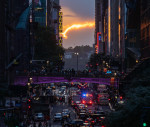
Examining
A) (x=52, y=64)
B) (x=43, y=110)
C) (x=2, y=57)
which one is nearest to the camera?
(x=2, y=57)

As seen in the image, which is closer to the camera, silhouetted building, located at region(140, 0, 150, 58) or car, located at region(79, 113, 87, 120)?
silhouetted building, located at region(140, 0, 150, 58)

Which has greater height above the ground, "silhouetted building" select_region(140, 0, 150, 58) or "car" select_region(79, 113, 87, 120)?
"silhouetted building" select_region(140, 0, 150, 58)

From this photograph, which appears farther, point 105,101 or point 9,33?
point 105,101

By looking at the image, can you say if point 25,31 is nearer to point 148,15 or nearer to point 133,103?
point 148,15

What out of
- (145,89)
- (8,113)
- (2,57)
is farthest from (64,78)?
(145,89)

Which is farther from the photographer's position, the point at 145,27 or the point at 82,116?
the point at 82,116

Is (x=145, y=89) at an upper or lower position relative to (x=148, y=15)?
lower

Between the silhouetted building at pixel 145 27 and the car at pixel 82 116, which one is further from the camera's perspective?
the car at pixel 82 116

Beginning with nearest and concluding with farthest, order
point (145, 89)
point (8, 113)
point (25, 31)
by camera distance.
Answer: point (145, 89)
point (8, 113)
point (25, 31)

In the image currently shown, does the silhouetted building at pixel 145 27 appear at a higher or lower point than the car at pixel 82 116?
higher

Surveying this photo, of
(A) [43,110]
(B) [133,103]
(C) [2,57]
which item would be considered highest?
(C) [2,57]

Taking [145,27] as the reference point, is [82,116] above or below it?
below
